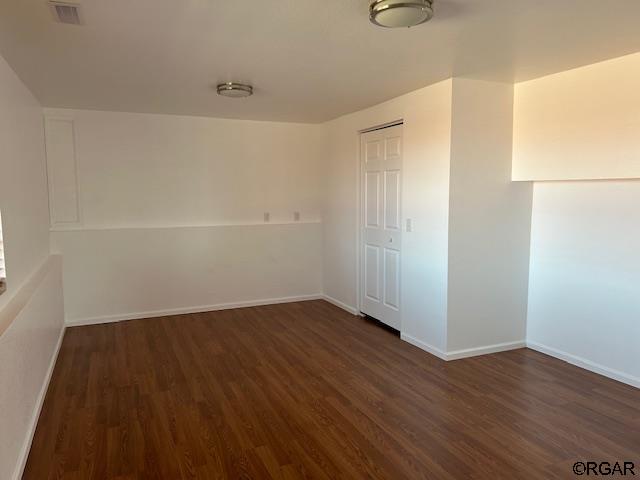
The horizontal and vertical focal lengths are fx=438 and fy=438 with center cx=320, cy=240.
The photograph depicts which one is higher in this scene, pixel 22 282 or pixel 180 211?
pixel 180 211

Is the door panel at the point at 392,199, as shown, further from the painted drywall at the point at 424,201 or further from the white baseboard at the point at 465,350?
the white baseboard at the point at 465,350

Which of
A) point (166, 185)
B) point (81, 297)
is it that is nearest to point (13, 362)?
point (81, 297)

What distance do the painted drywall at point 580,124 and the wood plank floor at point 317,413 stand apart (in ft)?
5.36

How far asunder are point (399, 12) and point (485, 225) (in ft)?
7.41

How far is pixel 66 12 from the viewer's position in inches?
86.4

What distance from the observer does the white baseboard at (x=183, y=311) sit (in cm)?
491

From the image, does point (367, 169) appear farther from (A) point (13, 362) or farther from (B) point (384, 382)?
(A) point (13, 362)

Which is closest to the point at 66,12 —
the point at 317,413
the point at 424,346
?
the point at 317,413

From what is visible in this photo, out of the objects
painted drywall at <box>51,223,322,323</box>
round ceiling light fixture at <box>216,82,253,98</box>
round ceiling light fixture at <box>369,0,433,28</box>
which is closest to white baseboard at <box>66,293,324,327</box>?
painted drywall at <box>51,223,322,323</box>

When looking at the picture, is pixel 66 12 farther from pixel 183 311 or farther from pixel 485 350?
pixel 485 350

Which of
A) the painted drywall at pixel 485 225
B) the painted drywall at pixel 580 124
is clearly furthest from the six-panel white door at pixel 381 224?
the painted drywall at pixel 580 124

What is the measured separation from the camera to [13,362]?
7.55 ft

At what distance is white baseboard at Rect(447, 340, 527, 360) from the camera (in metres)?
3.80

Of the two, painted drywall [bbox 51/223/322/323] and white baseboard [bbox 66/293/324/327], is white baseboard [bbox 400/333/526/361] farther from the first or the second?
painted drywall [bbox 51/223/322/323]
